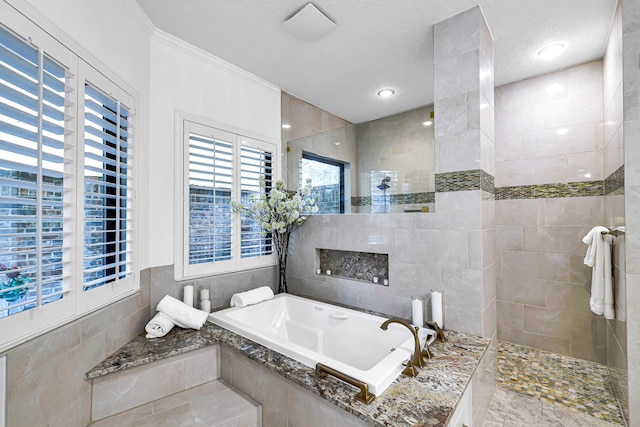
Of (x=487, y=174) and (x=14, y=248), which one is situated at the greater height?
(x=487, y=174)

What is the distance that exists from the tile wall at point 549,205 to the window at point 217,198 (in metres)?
2.50

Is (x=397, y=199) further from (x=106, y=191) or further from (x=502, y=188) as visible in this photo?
(x=106, y=191)

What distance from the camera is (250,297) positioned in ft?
8.48

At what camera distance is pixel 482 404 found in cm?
193

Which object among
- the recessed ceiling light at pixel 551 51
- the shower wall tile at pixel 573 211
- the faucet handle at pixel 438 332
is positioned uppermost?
the recessed ceiling light at pixel 551 51

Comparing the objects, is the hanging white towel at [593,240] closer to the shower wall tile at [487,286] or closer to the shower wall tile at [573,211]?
the shower wall tile at [573,211]

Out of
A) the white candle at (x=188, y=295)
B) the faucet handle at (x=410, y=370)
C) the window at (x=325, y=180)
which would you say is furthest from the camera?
the window at (x=325, y=180)

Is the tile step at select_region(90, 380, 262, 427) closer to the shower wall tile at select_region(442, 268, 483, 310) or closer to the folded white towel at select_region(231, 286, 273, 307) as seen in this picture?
the folded white towel at select_region(231, 286, 273, 307)

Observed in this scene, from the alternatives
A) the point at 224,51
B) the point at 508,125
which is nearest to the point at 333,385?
the point at 224,51

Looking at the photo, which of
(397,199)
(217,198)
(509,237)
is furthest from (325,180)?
(509,237)

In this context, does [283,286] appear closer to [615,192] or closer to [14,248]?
[14,248]

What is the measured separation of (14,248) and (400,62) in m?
2.86

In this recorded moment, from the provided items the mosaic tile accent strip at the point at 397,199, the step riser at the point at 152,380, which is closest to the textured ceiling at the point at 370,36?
the mosaic tile accent strip at the point at 397,199

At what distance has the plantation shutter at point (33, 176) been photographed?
3.64 feet
